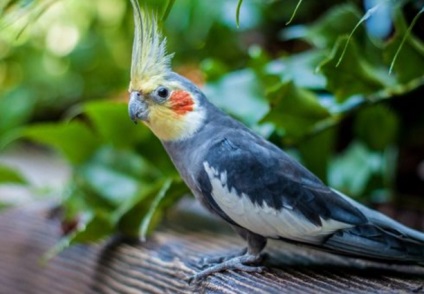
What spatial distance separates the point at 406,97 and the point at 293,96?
0.32 m

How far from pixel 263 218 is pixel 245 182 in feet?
0.13

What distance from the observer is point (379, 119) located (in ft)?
3.42

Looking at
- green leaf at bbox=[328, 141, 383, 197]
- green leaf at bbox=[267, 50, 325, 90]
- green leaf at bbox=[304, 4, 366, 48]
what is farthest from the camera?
green leaf at bbox=[328, 141, 383, 197]

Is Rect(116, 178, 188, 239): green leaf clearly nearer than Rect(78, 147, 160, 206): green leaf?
Yes

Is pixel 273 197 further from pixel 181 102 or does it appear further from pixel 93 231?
pixel 93 231

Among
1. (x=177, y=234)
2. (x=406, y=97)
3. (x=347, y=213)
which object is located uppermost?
(x=406, y=97)

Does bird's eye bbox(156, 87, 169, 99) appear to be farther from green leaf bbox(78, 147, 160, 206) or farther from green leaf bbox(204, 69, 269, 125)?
green leaf bbox(78, 147, 160, 206)

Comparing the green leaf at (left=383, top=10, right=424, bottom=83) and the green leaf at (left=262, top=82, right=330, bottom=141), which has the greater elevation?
the green leaf at (left=383, top=10, right=424, bottom=83)

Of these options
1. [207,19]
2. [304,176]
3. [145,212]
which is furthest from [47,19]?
[304,176]

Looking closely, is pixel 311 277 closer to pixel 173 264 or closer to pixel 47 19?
pixel 173 264

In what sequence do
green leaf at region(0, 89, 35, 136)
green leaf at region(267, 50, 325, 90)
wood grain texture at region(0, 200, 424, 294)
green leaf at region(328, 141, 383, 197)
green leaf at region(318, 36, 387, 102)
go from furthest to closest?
green leaf at region(0, 89, 35, 136), green leaf at region(328, 141, 383, 197), green leaf at region(267, 50, 325, 90), green leaf at region(318, 36, 387, 102), wood grain texture at region(0, 200, 424, 294)

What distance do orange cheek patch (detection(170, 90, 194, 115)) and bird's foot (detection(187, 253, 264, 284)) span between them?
161 mm

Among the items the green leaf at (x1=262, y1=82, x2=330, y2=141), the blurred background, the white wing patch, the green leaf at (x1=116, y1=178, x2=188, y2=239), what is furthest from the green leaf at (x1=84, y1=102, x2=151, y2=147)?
the white wing patch

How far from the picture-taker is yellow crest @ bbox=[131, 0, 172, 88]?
669 millimetres
